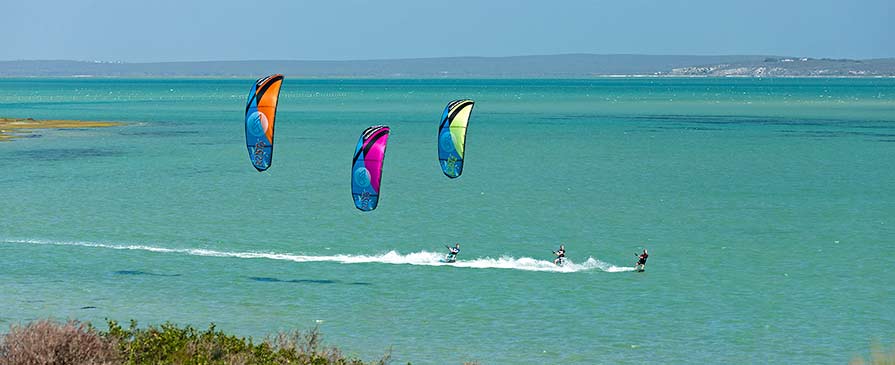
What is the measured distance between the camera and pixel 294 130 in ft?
409

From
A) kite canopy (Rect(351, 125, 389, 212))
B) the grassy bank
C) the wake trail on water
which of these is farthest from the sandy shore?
the grassy bank

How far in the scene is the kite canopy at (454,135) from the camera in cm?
3972

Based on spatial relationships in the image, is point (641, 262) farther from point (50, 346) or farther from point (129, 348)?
point (50, 346)

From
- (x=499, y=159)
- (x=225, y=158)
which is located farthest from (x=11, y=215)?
(x=499, y=159)

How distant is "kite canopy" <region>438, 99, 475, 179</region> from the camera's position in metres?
39.7

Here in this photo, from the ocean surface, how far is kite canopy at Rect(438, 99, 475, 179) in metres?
3.10

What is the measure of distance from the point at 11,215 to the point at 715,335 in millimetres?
33014

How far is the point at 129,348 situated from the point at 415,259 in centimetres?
1986

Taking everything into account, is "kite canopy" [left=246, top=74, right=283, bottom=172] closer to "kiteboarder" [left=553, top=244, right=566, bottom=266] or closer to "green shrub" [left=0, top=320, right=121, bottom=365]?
"kiteboarder" [left=553, top=244, right=566, bottom=266]

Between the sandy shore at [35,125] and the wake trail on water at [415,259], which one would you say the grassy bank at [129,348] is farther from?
the sandy shore at [35,125]

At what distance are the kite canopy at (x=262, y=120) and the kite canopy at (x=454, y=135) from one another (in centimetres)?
621

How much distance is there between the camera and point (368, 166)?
35000mm

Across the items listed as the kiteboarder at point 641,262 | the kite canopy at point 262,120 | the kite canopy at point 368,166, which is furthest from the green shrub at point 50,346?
the kiteboarder at point 641,262

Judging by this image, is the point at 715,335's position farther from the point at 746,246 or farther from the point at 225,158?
the point at 225,158
